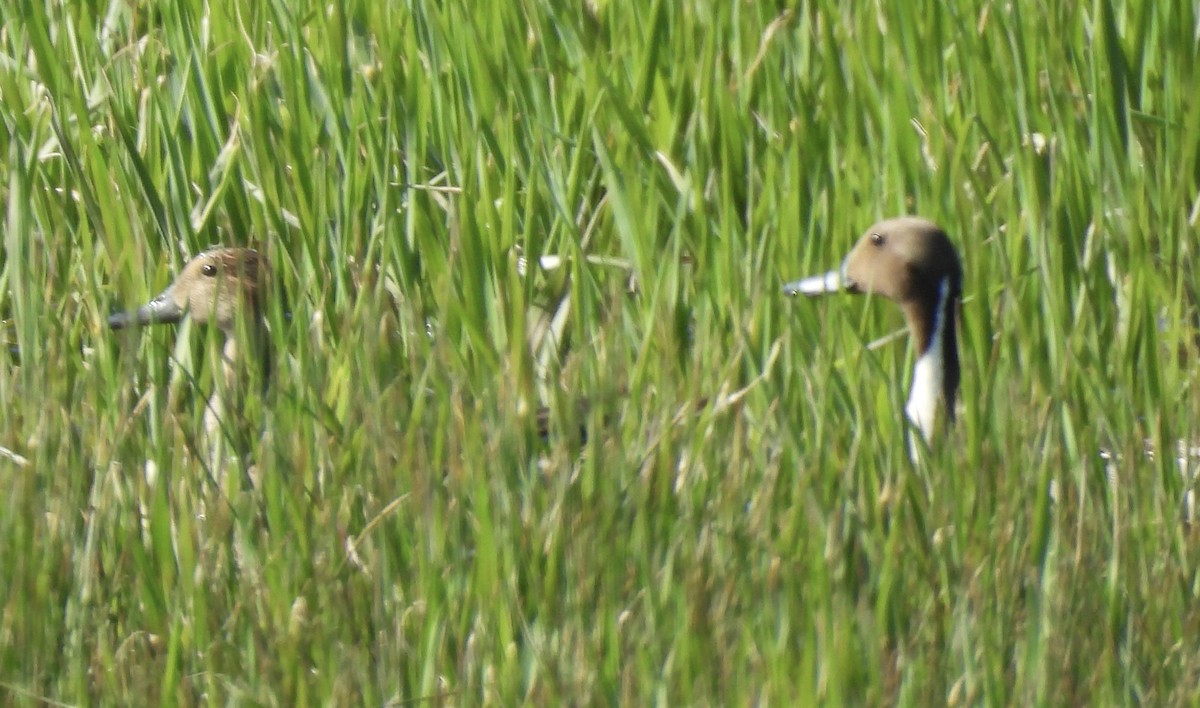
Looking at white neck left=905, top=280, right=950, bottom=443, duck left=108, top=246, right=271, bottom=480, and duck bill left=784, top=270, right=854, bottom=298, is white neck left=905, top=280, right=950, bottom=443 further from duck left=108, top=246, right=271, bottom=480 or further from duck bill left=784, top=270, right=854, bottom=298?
duck left=108, top=246, right=271, bottom=480

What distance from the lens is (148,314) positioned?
299 cm

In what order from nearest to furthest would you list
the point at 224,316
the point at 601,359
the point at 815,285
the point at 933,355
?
1. the point at 601,359
2. the point at 815,285
3. the point at 933,355
4. the point at 224,316

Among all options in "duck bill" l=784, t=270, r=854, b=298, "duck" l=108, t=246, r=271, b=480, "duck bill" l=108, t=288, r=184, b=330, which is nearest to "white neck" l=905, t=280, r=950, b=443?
"duck bill" l=784, t=270, r=854, b=298

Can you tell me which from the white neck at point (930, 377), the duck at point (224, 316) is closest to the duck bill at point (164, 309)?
the duck at point (224, 316)

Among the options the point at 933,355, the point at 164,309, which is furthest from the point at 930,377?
the point at 164,309

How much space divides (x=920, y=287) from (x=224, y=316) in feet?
3.91

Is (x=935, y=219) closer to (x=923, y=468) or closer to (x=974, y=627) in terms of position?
(x=923, y=468)

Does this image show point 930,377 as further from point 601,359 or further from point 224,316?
point 224,316

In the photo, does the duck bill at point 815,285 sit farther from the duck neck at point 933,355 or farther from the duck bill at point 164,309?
the duck bill at point 164,309

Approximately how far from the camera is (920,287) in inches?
122

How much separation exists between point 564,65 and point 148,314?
0.81m

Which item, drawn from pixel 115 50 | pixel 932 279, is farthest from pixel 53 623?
pixel 115 50

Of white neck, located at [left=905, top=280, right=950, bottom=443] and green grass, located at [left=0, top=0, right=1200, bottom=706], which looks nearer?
green grass, located at [left=0, top=0, right=1200, bottom=706]

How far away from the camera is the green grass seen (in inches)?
83.3
